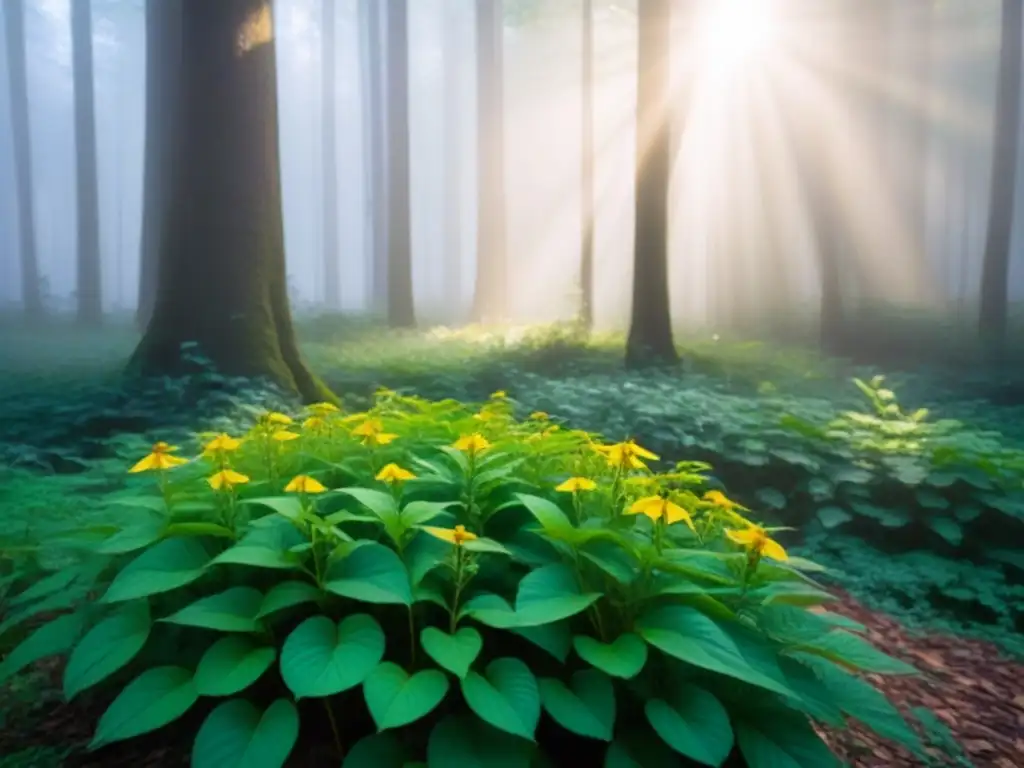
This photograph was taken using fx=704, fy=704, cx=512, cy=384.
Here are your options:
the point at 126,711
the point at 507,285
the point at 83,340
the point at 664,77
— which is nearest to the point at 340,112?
the point at 507,285

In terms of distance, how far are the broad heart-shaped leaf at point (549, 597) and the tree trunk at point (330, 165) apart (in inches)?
292

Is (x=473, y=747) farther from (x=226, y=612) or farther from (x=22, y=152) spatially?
(x=22, y=152)

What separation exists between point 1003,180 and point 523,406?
6.39 meters

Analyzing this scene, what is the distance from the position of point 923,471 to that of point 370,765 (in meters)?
3.67

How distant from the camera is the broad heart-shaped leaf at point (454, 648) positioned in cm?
136

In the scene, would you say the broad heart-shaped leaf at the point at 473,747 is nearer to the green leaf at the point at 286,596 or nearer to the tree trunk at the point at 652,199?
the green leaf at the point at 286,596

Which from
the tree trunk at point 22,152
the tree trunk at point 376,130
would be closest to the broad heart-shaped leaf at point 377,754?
the tree trunk at point 22,152

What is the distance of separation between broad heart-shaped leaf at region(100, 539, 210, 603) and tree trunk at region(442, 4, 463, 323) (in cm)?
972

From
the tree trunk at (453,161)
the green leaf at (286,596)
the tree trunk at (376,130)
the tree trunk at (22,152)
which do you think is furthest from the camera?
the tree trunk at (453,161)

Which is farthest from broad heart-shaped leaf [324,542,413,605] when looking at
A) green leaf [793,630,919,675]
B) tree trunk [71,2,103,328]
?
tree trunk [71,2,103,328]

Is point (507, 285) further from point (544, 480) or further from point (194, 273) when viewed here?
point (544, 480)

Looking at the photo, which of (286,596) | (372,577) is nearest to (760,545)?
(372,577)

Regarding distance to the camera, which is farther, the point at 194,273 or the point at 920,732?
the point at 194,273

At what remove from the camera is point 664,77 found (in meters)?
7.12
